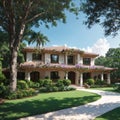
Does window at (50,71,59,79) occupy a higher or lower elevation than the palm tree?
lower

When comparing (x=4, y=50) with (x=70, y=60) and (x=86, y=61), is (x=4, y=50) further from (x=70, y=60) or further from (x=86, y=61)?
(x=86, y=61)

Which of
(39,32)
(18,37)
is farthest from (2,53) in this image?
(18,37)

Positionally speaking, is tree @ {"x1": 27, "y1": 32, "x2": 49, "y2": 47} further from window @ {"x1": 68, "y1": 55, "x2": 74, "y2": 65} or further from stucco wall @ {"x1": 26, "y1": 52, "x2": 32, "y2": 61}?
window @ {"x1": 68, "y1": 55, "x2": 74, "y2": 65}

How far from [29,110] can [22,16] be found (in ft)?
46.1

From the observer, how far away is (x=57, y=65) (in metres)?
40.5

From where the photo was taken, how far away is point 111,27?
1739 cm

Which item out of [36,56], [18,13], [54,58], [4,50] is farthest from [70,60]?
[18,13]

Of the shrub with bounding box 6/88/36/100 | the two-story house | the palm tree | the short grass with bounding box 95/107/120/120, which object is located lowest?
the short grass with bounding box 95/107/120/120

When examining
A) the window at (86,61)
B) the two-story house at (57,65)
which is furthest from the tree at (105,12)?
the window at (86,61)

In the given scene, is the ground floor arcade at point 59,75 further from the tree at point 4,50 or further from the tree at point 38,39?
the tree at point 38,39

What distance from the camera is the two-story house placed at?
130 feet

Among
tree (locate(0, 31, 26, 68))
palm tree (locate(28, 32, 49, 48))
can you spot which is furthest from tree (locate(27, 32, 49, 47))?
tree (locate(0, 31, 26, 68))

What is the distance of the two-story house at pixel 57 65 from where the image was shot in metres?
39.7

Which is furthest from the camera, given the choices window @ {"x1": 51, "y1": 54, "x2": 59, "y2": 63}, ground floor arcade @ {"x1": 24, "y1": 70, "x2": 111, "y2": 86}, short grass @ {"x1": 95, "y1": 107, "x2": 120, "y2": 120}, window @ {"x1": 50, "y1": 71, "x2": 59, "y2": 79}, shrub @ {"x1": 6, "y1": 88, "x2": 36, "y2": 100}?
window @ {"x1": 51, "y1": 54, "x2": 59, "y2": 63}
